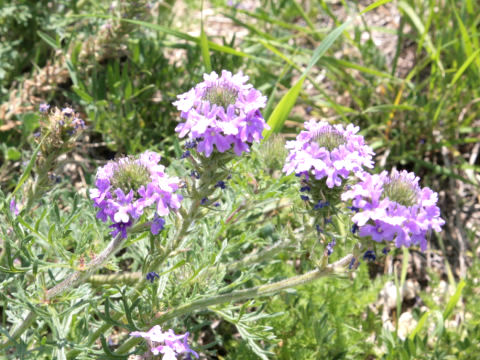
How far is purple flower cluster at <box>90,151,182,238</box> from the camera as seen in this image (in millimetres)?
1897

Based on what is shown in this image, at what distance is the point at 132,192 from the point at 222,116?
386 mm

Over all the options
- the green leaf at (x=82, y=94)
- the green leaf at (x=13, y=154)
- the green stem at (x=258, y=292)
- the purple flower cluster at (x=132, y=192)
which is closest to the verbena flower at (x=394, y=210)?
the green stem at (x=258, y=292)

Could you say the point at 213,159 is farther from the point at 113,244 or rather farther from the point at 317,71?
the point at 317,71

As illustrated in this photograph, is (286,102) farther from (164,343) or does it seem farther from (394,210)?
(164,343)

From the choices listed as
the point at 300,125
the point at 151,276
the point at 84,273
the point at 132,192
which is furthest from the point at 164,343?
the point at 300,125

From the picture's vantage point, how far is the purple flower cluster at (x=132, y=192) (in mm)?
1897

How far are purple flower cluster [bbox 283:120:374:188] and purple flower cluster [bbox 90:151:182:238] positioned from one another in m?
0.45

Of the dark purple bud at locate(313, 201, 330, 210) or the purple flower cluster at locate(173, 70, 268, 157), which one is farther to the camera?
the dark purple bud at locate(313, 201, 330, 210)

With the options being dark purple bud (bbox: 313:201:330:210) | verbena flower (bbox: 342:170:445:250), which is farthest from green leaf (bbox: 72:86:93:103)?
verbena flower (bbox: 342:170:445:250)

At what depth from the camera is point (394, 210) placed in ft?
6.20

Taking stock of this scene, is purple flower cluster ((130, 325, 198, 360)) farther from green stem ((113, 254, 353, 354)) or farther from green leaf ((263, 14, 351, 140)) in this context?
green leaf ((263, 14, 351, 140))

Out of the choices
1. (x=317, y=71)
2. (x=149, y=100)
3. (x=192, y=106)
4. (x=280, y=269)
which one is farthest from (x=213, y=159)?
(x=317, y=71)

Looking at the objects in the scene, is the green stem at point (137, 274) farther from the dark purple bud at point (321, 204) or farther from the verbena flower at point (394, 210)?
the verbena flower at point (394, 210)

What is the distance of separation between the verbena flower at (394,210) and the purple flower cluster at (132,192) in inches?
23.7
